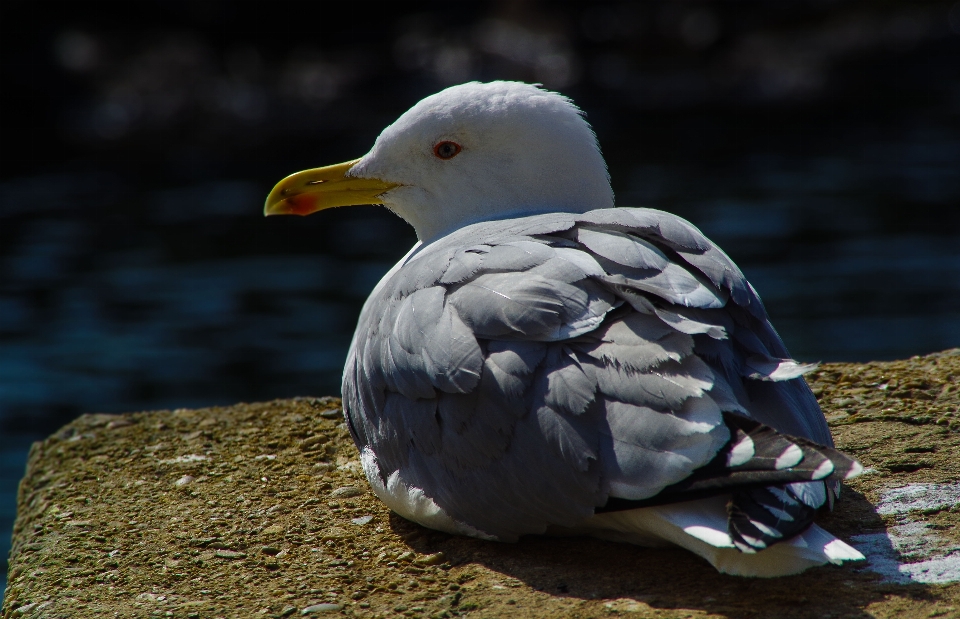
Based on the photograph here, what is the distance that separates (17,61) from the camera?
698 inches

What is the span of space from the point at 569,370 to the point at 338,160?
1210 centimetres

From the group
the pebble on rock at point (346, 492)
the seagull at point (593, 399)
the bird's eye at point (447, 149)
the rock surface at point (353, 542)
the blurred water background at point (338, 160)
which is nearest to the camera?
the seagull at point (593, 399)

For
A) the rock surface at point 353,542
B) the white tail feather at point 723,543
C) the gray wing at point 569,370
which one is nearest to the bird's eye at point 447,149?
the gray wing at point 569,370

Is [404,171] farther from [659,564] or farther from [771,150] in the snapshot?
[771,150]

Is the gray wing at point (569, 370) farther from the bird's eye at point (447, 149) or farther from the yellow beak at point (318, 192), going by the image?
the yellow beak at point (318, 192)

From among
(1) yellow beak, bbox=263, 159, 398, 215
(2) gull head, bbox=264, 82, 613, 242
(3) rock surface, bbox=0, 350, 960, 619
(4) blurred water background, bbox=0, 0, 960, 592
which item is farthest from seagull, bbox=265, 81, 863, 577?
(4) blurred water background, bbox=0, 0, 960, 592

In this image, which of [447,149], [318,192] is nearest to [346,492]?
[318,192]

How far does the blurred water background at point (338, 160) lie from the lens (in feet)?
33.2

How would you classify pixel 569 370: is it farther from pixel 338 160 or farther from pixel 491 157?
pixel 338 160

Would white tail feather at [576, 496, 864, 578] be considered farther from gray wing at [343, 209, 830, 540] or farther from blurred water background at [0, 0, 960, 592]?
blurred water background at [0, 0, 960, 592]

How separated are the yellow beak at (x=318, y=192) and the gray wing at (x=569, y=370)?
92 centimetres

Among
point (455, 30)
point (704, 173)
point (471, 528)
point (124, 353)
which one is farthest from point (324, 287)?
point (455, 30)

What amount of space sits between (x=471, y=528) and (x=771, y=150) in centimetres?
1272

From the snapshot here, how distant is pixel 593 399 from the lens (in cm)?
289
